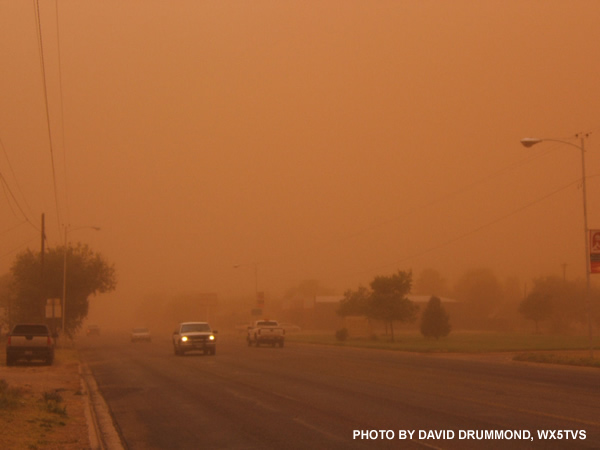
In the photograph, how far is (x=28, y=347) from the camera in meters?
34.6

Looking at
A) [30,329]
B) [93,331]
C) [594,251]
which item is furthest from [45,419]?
[93,331]

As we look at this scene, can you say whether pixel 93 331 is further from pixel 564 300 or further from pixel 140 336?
pixel 564 300

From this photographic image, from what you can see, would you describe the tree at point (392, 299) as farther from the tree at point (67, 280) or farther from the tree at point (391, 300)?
the tree at point (67, 280)

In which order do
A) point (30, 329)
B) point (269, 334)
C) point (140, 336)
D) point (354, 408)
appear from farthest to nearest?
point (140, 336), point (269, 334), point (30, 329), point (354, 408)

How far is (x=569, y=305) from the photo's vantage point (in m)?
121

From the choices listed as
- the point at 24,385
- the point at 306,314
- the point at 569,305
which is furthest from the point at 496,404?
the point at 306,314

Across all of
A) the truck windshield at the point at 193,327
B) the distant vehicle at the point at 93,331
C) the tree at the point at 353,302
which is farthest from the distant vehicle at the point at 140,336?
the distant vehicle at the point at 93,331

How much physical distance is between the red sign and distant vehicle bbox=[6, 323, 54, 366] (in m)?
24.7

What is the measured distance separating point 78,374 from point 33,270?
4185 cm

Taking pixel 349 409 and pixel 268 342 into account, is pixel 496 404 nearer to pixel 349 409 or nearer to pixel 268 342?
pixel 349 409

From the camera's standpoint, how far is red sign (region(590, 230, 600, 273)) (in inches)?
1373

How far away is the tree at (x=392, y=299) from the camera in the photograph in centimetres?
6406

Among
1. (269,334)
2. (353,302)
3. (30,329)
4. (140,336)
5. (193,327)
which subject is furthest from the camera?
(353,302)

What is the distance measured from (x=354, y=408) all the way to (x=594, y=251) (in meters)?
22.4
